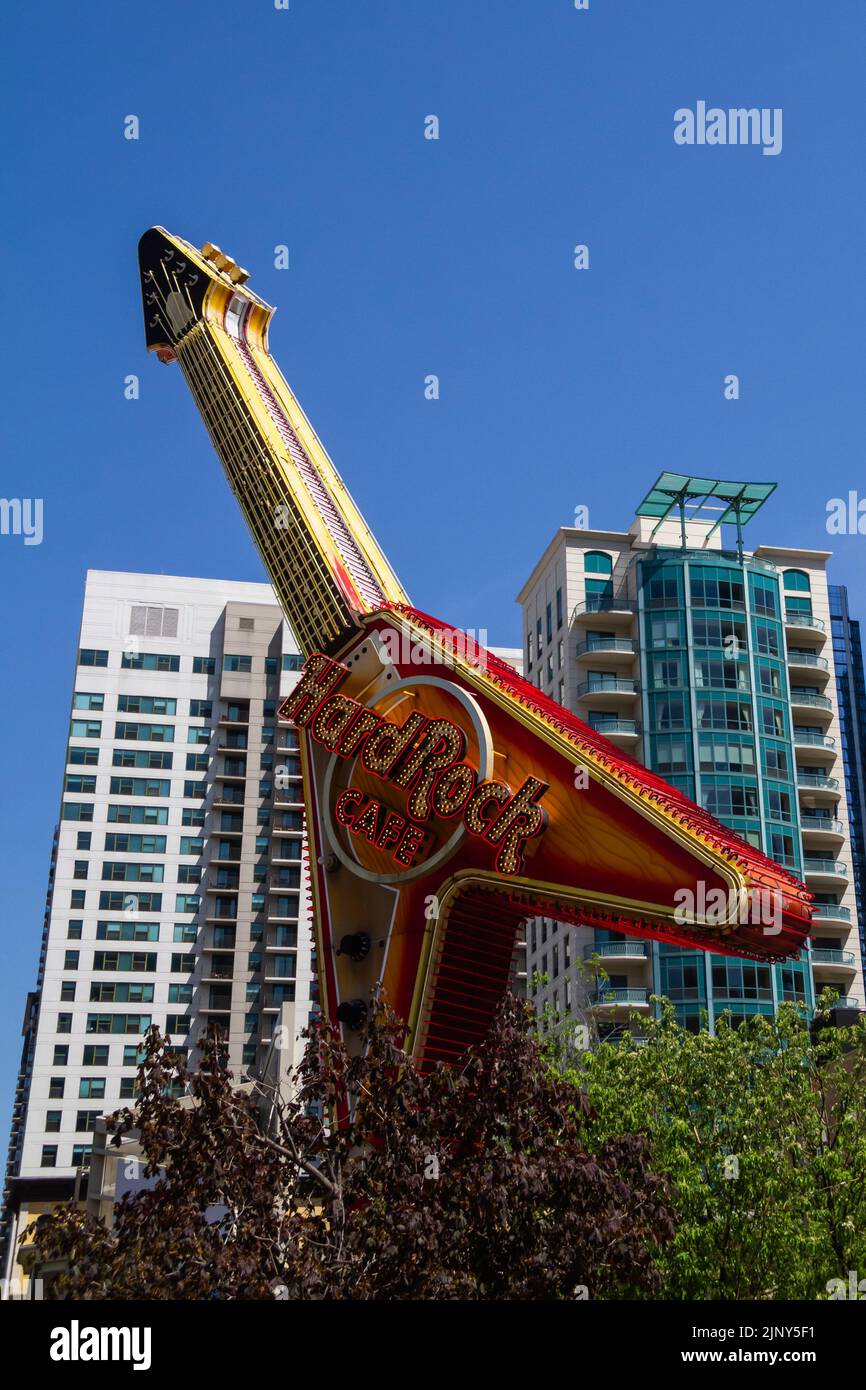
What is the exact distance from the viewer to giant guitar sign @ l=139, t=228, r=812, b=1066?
24.0 metres

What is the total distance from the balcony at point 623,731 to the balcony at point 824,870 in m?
10.1

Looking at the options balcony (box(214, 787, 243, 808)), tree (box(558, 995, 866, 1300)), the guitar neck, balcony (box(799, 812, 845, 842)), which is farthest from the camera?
balcony (box(214, 787, 243, 808))

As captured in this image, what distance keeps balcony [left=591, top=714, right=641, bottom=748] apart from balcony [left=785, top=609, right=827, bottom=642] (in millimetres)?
10200

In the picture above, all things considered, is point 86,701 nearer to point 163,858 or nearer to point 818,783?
point 163,858

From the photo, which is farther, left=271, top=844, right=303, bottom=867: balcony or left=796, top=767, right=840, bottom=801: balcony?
left=271, top=844, right=303, bottom=867: balcony

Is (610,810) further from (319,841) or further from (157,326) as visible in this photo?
(157,326)

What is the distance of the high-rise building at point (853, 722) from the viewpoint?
125613mm

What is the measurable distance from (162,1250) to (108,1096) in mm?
69361

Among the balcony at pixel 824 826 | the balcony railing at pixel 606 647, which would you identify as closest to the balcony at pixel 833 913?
the balcony at pixel 824 826

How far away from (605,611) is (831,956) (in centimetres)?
1920

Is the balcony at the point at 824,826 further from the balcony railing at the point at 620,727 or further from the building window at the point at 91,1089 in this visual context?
the building window at the point at 91,1089

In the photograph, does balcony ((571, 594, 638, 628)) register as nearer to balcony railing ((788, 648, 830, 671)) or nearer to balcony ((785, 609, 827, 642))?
balcony ((785, 609, 827, 642))

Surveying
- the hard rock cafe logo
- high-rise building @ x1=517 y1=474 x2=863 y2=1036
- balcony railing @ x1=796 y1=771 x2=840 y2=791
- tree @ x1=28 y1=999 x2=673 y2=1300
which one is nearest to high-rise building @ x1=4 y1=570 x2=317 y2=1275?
high-rise building @ x1=517 y1=474 x2=863 y2=1036
